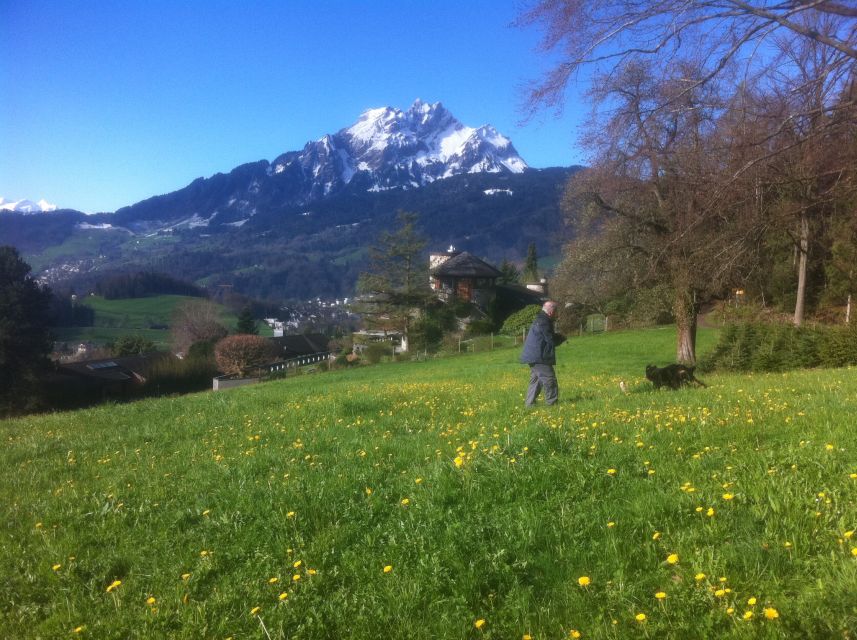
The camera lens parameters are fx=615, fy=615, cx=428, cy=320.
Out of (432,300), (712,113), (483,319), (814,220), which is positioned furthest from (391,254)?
(712,113)

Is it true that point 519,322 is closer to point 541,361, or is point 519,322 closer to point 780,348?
point 780,348

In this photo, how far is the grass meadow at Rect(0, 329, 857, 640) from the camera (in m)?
3.36

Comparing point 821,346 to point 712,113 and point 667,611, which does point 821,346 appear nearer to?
point 712,113

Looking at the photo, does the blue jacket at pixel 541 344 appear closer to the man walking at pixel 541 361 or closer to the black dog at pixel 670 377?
the man walking at pixel 541 361

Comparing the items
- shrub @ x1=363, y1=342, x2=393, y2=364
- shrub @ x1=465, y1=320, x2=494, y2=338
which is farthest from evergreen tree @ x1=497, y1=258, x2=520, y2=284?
shrub @ x1=363, y1=342, x2=393, y2=364

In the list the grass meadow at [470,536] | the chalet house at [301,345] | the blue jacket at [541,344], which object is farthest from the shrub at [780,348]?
the chalet house at [301,345]

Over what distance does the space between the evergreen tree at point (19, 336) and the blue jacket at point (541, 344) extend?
145 feet

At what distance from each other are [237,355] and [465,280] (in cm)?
2935

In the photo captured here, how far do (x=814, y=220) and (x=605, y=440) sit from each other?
16.6 m

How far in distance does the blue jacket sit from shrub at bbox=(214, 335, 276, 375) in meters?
47.4

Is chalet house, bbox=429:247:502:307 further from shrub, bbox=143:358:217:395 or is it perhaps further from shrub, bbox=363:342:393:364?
shrub, bbox=143:358:217:395

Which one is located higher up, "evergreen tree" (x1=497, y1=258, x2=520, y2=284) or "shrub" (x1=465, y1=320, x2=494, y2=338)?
"evergreen tree" (x1=497, y1=258, x2=520, y2=284)

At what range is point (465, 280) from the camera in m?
73.3

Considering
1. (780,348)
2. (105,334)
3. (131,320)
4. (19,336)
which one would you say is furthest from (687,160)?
(131,320)
